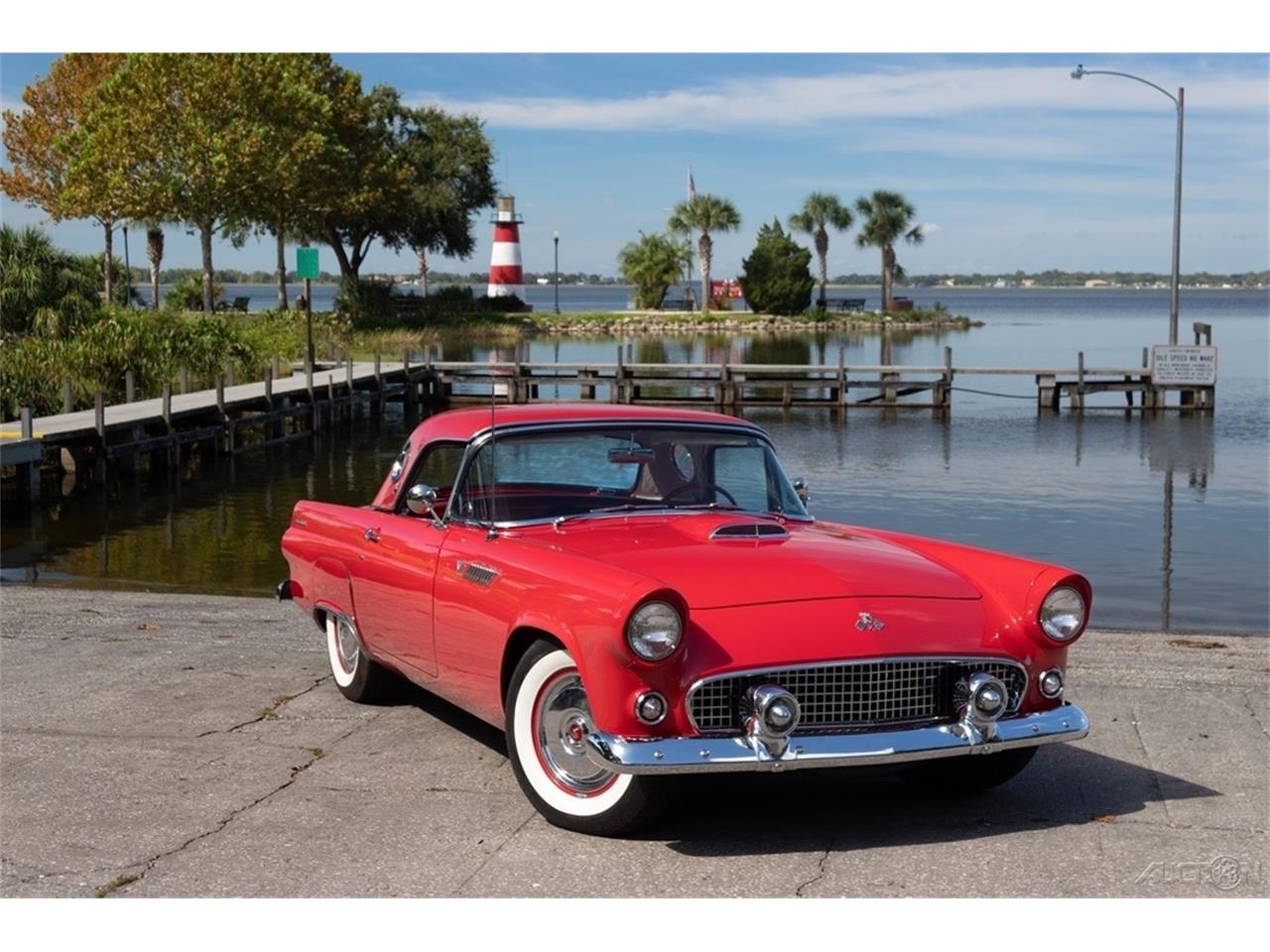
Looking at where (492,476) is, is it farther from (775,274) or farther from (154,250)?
(775,274)

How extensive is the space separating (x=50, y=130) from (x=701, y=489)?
62279 mm

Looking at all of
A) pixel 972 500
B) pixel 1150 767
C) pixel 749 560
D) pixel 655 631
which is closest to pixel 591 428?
pixel 749 560

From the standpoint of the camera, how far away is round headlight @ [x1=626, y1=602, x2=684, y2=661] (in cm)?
545

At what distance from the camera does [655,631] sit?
5477 millimetres

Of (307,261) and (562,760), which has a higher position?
(307,261)

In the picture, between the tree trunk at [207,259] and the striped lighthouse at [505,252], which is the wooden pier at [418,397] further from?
the striped lighthouse at [505,252]

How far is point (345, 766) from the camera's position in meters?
6.71

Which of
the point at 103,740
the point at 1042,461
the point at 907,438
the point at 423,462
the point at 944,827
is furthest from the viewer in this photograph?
the point at 907,438

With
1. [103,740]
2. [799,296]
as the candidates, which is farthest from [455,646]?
[799,296]

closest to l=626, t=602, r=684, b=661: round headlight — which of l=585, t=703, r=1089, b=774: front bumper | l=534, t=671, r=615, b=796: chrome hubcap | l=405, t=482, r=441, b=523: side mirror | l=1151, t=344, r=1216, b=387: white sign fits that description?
l=585, t=703, r=1089, b=774: front bumper

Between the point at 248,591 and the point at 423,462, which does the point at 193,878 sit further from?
the point at 248,591

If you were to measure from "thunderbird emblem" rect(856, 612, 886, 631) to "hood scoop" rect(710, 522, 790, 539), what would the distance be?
33.7 inches

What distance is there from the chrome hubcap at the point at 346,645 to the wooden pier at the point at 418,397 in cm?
1550

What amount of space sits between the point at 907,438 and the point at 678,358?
Answer: 29.6 meters
